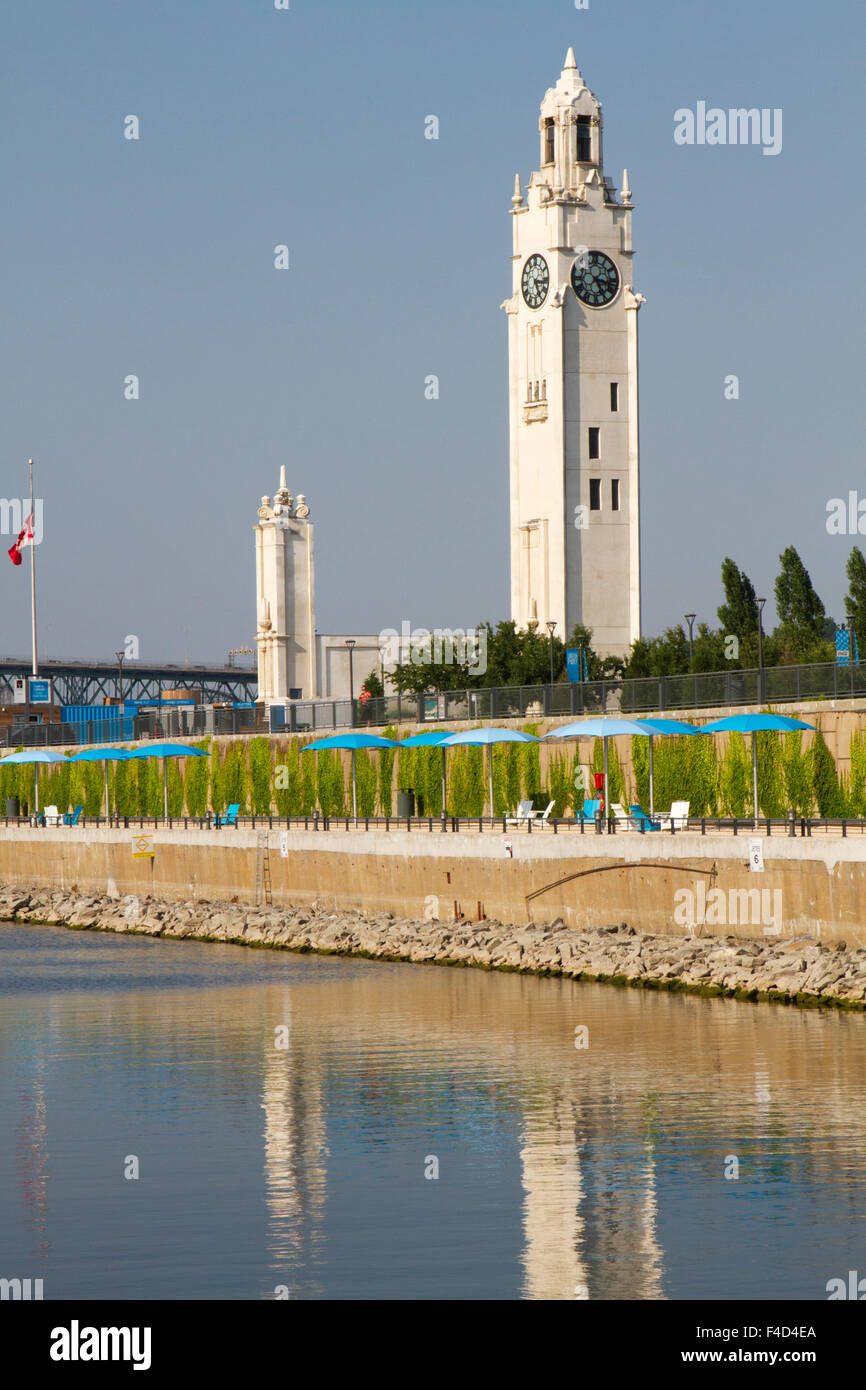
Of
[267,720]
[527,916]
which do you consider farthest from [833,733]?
[267,720]

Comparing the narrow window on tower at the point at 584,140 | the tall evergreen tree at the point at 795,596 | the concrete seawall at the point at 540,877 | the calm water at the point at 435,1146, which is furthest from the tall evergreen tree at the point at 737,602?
the calm water at the point at 435,1146

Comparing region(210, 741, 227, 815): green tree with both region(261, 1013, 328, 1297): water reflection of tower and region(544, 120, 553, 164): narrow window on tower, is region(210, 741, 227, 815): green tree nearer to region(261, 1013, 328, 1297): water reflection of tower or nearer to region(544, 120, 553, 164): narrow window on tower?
region(261, 1013, 328, 1297): water reflection of tower

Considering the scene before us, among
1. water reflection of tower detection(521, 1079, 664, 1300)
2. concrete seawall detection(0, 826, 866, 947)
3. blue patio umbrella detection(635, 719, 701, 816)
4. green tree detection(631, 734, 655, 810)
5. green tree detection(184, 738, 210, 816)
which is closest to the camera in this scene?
water reflection of tower detection(521, 1079, 664, 1300)

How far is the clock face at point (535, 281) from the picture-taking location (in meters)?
103

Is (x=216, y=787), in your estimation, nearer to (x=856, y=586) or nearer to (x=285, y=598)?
(x=856, y=586)

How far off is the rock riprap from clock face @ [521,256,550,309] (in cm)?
5398

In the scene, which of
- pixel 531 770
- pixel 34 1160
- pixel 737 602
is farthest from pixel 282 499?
pixel 34 1160

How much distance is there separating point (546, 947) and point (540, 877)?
11.6ft

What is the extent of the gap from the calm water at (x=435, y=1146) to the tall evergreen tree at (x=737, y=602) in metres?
59.3

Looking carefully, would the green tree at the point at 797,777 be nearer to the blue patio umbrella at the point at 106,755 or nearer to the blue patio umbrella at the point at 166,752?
the blue patio umbrella at the point at 166,752

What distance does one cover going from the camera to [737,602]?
315ft

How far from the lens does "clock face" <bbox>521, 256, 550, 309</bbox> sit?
10262cm

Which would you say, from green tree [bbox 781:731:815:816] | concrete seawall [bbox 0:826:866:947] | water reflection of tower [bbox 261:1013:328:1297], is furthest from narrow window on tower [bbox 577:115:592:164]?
water reflection of tower [bbox 261:1013:328:1297]

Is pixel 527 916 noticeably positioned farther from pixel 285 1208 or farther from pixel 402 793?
pixel 285 1208
